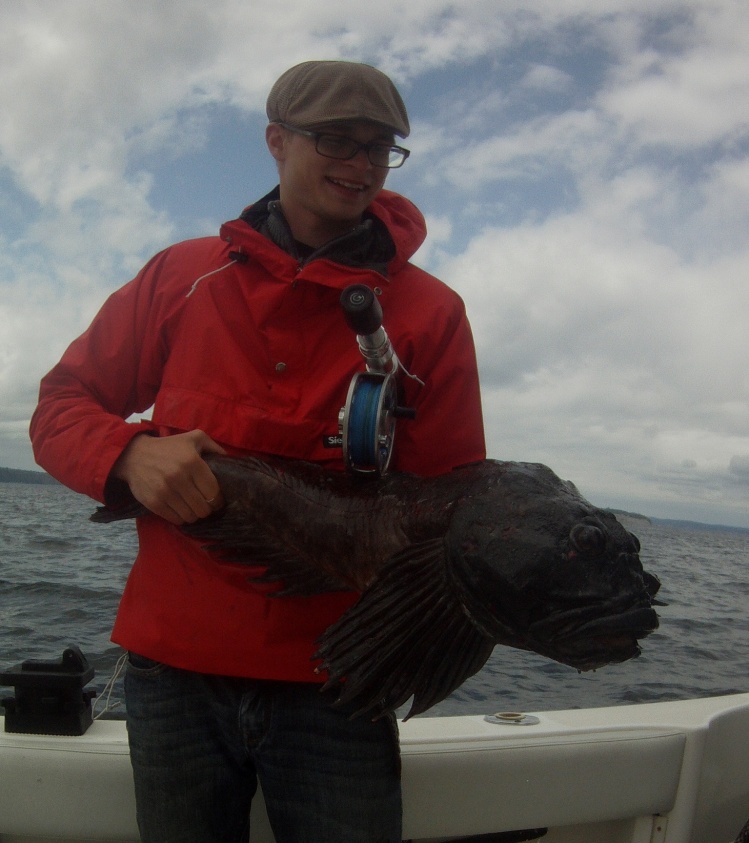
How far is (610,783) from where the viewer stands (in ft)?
11.0

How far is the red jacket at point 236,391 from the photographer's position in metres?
2.26

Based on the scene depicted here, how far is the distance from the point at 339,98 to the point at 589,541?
1.50m

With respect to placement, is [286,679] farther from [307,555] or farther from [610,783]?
[610,783]

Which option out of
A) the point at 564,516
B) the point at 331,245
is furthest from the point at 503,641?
the point at 331,245

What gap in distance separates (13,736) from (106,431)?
156 centimetres

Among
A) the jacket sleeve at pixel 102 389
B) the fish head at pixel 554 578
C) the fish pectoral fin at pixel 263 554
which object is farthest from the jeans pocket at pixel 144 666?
the fish head at pixel 554 578

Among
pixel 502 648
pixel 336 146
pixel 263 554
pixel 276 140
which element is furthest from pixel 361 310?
pixel 502 648

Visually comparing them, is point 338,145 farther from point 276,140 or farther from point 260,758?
point 260,758

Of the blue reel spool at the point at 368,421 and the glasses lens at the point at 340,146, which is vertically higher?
the glasses lens at the point at 340,146

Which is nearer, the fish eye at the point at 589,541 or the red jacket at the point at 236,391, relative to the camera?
the fish eye at the point at 589,541

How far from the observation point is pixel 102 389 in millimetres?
2486

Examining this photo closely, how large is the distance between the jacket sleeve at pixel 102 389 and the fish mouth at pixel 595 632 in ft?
4.29

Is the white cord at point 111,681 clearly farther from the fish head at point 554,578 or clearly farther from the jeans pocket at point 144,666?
the fish head at point 554,578

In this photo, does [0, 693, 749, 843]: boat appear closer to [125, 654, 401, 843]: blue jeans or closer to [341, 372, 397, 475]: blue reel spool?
[125, 654, 401, 843]: blue jeans
